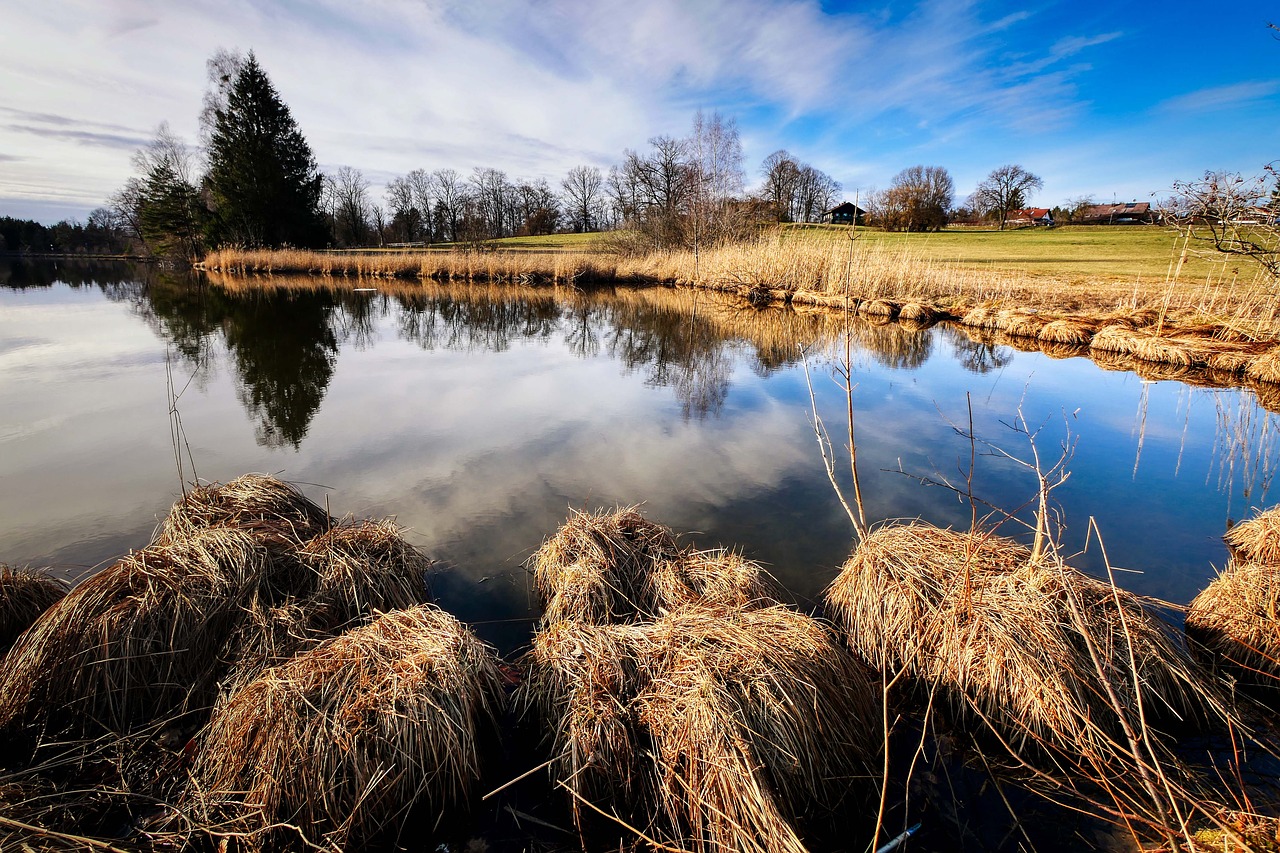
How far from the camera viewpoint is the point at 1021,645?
2.86 m

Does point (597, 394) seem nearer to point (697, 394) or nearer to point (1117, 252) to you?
point (697, 394)

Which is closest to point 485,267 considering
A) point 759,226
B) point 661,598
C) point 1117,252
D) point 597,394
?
point 759,226

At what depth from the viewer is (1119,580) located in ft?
14.0

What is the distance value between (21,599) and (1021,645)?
544 cm

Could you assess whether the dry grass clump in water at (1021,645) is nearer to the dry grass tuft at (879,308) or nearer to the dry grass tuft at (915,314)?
the dry grass tuft at (915,314)

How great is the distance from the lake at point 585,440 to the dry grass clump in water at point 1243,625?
0.71 meters

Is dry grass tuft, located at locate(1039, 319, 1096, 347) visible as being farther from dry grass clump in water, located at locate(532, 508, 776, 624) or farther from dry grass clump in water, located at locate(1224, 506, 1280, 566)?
dry grass clump in water, located at locate(532, 508, 776, 624)

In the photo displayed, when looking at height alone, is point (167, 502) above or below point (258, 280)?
below

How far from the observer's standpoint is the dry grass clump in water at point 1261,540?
156 inches

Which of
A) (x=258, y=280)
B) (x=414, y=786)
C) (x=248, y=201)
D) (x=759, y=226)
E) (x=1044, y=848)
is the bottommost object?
(x=1044, y=848)

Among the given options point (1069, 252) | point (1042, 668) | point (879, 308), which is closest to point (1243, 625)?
point (1042, 668)

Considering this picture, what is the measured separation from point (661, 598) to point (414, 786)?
163 centimetres

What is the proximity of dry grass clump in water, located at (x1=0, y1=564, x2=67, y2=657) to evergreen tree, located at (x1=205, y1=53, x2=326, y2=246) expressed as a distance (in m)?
34.9

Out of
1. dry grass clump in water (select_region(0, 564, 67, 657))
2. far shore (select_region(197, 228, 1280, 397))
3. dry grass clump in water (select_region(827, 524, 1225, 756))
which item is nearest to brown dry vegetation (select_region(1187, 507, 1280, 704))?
dry grass clump in water (select_region(827, 524, 1225, 756))
